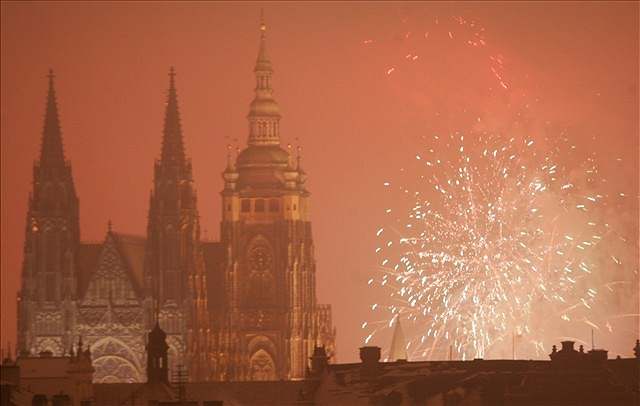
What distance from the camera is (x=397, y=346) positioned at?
177 metres

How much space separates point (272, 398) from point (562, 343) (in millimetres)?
26431

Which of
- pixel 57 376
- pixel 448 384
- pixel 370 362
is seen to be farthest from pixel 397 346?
pixel 448 384

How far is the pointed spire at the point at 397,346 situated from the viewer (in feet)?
572

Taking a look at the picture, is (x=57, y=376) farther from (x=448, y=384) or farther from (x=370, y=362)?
(x=448, y=384)

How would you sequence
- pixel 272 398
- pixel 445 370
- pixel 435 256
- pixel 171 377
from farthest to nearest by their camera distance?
pixel 171 377 < pixel 272 398 < pixel 435 256 < pixel 445 370

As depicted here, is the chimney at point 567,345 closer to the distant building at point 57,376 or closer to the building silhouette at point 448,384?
the building silhouette at point 448,384

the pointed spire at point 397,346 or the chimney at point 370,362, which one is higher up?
the pointed spire at point 397,346

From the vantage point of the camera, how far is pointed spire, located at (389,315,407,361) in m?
174

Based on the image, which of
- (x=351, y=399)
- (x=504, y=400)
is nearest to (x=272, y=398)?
(x=351, y=399)

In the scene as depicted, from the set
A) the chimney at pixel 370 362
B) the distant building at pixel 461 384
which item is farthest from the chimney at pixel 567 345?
the chimney at pixel 370 362

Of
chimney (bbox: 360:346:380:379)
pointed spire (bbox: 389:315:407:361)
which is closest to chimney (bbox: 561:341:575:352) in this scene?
chimney (bbox: 360:346:380:379)

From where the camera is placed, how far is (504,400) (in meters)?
122

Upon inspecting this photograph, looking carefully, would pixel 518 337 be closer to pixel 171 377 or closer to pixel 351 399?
pixel 351 399

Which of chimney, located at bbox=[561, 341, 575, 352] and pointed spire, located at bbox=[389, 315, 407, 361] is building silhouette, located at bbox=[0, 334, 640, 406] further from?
pointed spire, located at bbox=[389, 315, 407, 361]
